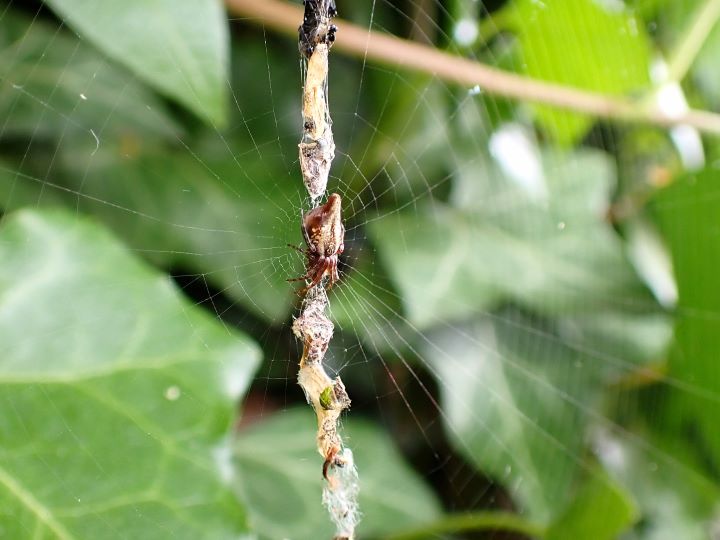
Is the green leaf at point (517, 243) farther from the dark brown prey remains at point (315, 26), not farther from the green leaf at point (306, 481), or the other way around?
the dark brown prey remains at point (315, 26)

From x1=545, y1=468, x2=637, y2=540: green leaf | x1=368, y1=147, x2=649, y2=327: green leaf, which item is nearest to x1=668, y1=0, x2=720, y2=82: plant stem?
x1=368, y1=147, x2=649, y2=327: green leaf

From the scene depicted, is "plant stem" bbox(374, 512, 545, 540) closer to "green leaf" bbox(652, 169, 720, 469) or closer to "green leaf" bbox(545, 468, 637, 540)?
"green leaf" bbox(545, 468, 637, 540)

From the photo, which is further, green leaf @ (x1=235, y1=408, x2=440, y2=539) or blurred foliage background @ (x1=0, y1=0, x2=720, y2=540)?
green leaf @ (x1=235, y1=408, x2=440, y2=539)

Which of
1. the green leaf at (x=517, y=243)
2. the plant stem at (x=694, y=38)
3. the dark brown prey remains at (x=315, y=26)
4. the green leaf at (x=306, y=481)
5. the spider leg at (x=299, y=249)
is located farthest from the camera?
the plant stem at (x=694, y=38)

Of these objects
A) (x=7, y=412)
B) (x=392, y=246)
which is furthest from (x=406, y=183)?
(x=7, y=412)

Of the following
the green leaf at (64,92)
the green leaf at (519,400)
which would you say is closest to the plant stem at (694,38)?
the green leaf at (519,400)

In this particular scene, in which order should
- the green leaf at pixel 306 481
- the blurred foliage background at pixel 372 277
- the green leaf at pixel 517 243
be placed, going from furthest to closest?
the green leaf at pixel 517 243 < the green leaf at pixel 306 481 < the blurred foliage background at pixel 372 277
